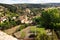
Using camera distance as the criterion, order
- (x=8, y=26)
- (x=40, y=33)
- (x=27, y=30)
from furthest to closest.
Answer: (x=8, y=26), (x=27, y=30), (x=40, y=33)

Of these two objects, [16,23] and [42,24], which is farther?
[16,23]

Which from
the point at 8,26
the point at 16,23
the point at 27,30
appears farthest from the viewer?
the point at 16,23

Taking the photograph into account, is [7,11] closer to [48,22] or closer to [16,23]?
[16,23]

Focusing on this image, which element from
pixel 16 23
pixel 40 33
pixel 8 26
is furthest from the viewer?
pixel 16 23

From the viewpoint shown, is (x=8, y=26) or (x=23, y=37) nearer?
(x=23, y=37)

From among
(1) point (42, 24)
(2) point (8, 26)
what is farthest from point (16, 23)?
(1) point (42, 24)

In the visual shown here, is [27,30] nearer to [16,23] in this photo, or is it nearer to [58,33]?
[58,33]

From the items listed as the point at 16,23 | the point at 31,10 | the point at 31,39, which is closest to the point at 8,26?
the point at 16,23

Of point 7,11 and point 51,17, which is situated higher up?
point 51,17

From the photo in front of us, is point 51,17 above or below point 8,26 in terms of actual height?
above
